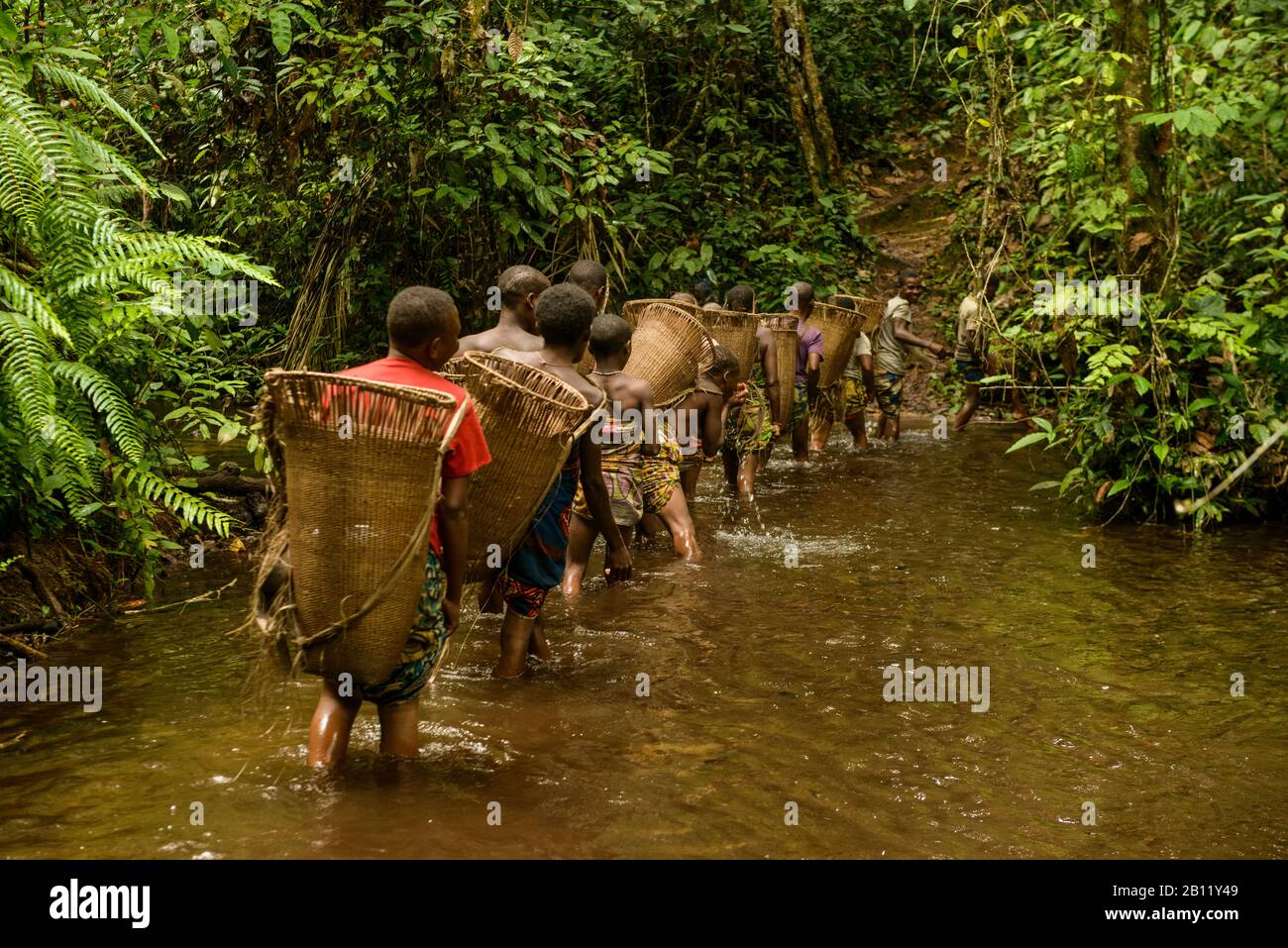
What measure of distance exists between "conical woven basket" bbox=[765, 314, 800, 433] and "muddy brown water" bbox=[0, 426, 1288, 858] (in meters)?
3.15

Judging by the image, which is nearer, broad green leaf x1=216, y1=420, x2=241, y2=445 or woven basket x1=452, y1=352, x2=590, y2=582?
woven basket x1=452, y1=352, x2=590, y2=582

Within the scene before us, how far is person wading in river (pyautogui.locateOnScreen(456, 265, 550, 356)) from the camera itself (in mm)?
6316

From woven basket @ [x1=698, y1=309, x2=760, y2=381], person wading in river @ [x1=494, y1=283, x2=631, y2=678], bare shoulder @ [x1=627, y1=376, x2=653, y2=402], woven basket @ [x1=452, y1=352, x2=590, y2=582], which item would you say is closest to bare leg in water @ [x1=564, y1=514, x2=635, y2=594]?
bare shoulder @ [x1=627, y1=376, x2=653, y2=402]

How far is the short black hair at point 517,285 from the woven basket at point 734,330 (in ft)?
10.3

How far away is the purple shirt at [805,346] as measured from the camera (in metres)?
11.4

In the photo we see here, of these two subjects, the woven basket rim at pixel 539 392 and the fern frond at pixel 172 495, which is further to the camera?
the fern frond at pixel 172 495

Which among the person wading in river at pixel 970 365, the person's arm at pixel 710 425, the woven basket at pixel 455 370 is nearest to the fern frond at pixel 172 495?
the woven basket at pixel 455 370

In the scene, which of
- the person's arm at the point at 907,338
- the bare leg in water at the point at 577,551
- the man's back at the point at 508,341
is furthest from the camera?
the person's arm at the point at 907,338

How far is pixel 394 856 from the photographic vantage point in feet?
11.9

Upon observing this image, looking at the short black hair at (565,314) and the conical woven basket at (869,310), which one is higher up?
the conical woven basket at (869,310)

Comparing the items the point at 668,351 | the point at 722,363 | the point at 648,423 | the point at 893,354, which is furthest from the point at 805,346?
the point at 648,423

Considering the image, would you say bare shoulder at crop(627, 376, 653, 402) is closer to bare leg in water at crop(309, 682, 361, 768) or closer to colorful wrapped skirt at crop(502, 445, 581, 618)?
colorful wrapped skirt at crop(502, 445, 581, 618)

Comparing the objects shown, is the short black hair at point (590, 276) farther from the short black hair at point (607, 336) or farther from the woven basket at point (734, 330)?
the woven basket at point (734, 330)

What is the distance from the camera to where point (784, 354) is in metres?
10.6
